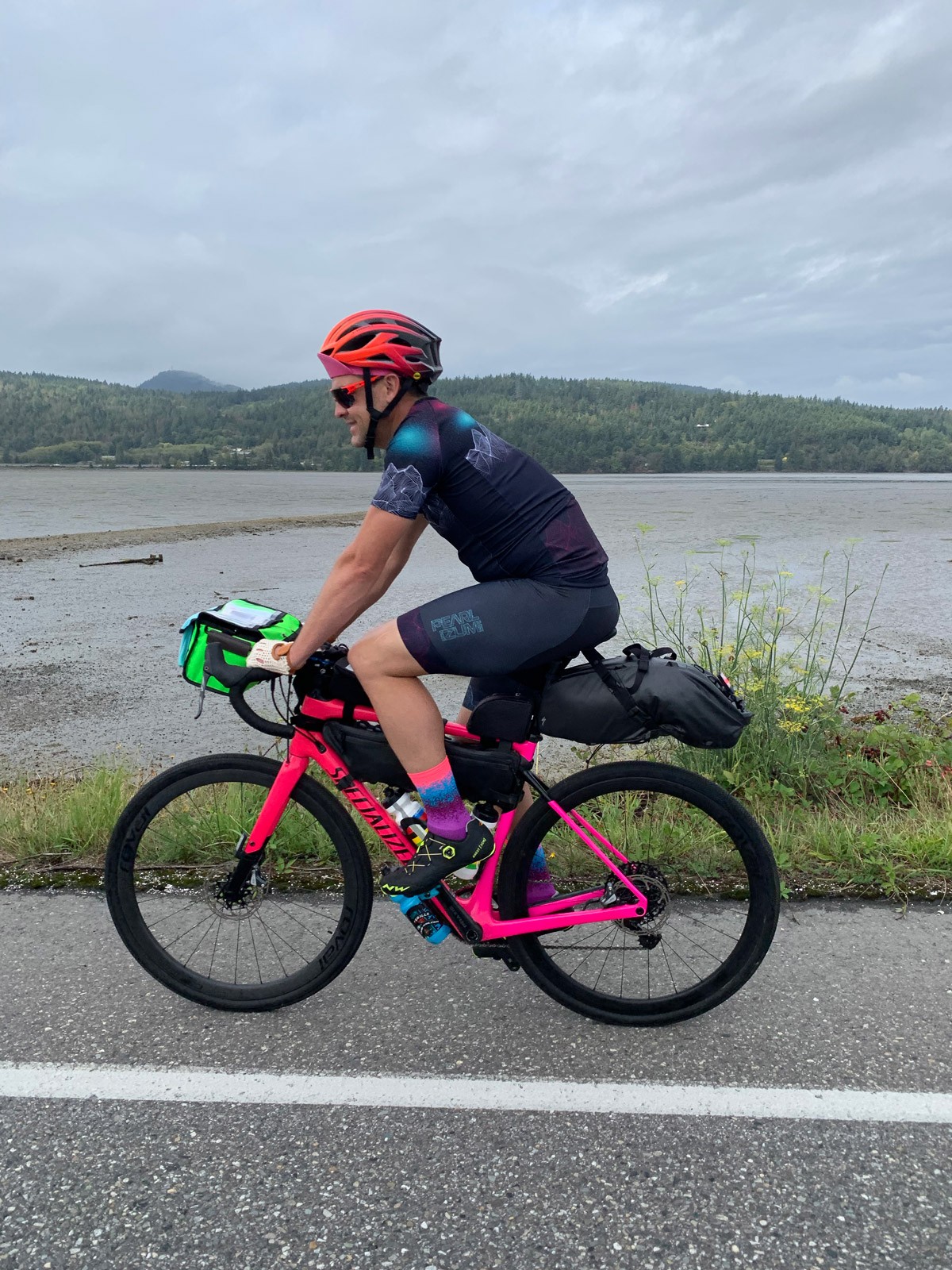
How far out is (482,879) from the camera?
3.20 m

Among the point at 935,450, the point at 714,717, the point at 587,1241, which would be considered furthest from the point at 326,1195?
the point at 935,450

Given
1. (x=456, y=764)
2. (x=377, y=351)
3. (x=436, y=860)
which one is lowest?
(x=436, y=860)

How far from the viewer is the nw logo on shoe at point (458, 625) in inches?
114

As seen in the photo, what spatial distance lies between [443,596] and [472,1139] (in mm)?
1581

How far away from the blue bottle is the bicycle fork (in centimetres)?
53

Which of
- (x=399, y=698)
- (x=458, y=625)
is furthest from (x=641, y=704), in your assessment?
(x=399, y=698)

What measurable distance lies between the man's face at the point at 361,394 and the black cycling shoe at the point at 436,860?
52.9 inches

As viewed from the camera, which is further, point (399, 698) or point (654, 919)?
point (654, 919)

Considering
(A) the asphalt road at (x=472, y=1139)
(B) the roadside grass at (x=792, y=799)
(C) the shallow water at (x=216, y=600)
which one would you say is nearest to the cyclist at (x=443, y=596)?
(A) the asphalt road at (x=472, y=1139)

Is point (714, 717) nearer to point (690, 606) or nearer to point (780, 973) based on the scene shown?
point (780, 973)

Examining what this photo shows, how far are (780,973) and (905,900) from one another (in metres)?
0.91

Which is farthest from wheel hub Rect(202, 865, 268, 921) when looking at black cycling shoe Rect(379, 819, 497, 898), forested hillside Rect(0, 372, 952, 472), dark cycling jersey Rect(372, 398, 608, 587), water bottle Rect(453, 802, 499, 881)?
forested hillside Rect(0, 372, 952, 472)

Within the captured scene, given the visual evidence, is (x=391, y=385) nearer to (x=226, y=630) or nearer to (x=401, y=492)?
(x=401, y=492)

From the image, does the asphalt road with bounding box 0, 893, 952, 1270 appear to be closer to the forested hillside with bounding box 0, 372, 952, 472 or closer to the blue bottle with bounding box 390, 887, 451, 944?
the blue bottle with bounding box 390, 887, 451, 944
